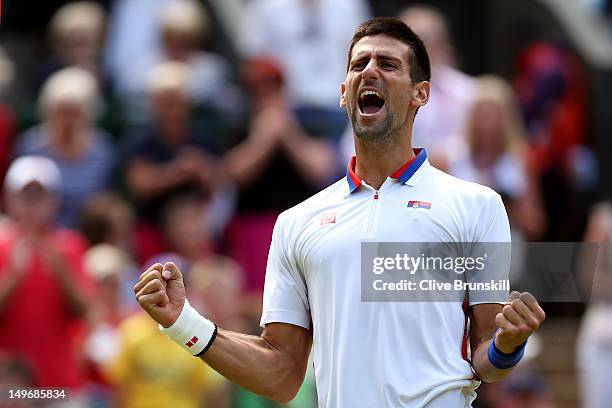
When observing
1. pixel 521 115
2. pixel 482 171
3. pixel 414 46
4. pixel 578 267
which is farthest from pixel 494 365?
pixel 521 115

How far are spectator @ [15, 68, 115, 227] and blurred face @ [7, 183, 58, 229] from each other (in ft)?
3.98

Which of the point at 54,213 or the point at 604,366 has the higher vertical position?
the point at 54,213

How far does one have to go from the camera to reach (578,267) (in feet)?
18.6

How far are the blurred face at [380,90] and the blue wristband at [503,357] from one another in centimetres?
98

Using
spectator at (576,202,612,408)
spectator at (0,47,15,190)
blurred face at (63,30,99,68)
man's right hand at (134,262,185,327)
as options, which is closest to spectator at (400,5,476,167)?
spectator at (576,202,612,408)

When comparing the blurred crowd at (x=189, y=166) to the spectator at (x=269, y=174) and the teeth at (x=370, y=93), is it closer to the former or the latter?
the spectator at (x=269, y=174)

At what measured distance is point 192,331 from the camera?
5.44 m

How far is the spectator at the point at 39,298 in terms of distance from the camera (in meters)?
9.09

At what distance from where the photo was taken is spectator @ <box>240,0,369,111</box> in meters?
11.5

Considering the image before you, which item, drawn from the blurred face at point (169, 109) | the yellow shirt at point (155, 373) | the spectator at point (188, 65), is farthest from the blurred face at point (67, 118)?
the yellow shirt at point (155, 373)

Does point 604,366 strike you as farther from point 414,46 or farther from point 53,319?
point 414,46

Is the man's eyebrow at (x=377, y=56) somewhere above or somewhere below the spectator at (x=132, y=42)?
below

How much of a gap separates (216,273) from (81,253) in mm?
933

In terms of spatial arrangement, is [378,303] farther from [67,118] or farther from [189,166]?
[67,118]
